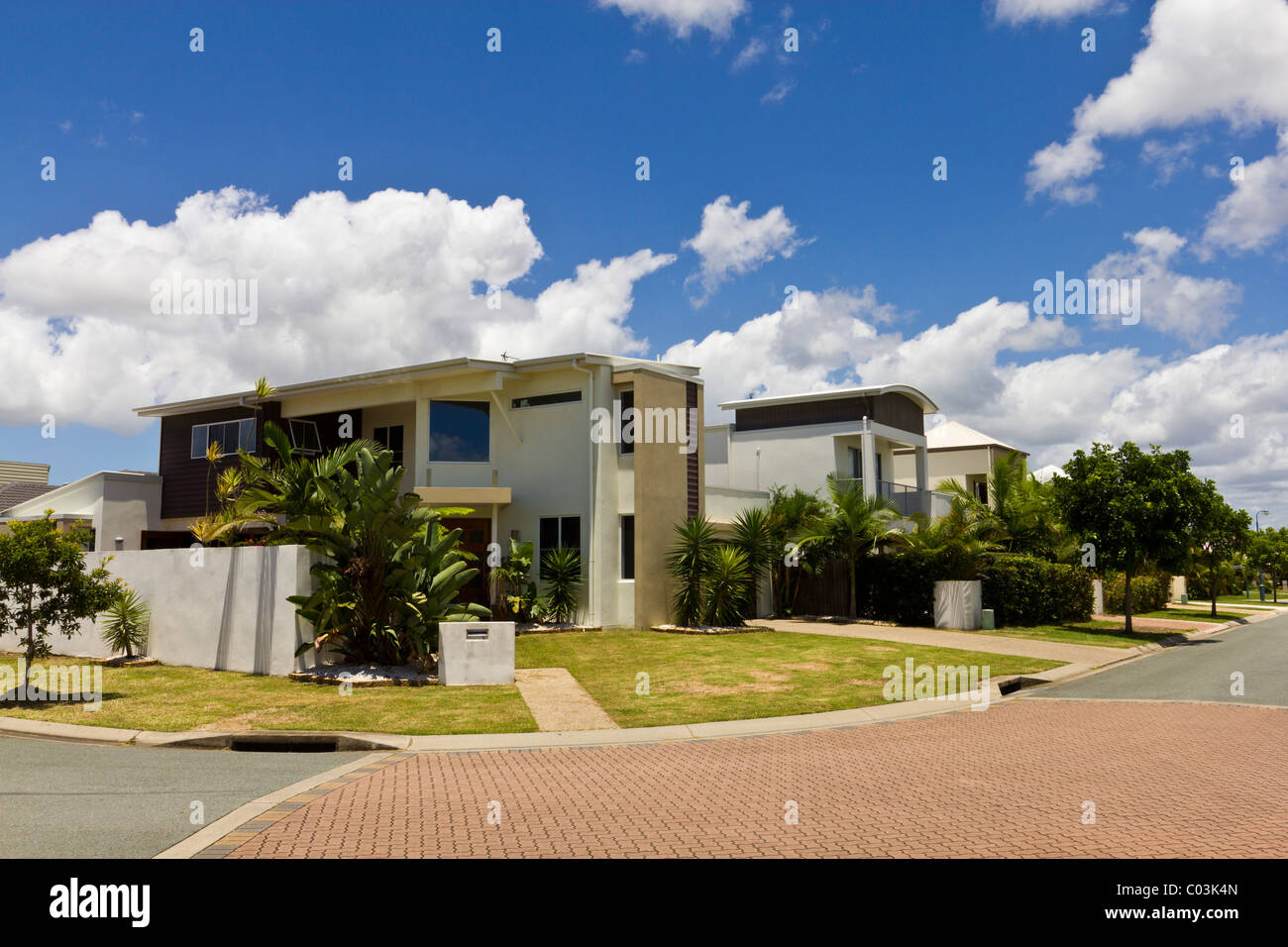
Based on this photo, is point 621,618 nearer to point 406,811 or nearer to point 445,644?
point 445,644

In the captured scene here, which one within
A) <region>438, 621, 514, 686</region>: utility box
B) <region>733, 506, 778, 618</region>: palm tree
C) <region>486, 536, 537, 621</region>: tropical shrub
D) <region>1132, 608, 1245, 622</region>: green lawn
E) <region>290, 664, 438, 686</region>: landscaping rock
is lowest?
<region>1132, 608, 1245, 622</region>: green lawn

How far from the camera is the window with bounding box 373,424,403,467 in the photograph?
2658 cm

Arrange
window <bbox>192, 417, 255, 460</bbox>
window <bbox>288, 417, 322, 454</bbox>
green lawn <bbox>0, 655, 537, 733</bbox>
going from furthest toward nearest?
1. window <bbox>192, 417, 255, 460</bbox>
2. window <bbox>288, 417, 322, 454</bbox>
3. green lawn <bbox>0, 655, 537, 733</bbox>

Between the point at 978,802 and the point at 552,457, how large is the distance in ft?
55.1

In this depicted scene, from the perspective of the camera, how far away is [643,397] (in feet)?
74.9

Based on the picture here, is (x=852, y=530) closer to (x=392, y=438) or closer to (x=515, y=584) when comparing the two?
(x=515, y=584)

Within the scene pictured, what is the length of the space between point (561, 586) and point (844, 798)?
14847mm

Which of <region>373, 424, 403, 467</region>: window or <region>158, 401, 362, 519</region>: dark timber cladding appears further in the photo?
<region>158, 401, 362, 519</region>: dark timber cladding

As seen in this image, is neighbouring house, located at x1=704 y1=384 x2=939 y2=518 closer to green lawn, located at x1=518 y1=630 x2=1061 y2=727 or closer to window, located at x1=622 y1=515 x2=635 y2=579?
window, located at x1=622 y1=515 x2=635 y2=579

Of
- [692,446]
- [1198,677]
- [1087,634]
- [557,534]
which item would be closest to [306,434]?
[557,534]

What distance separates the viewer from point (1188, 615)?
36.2 m

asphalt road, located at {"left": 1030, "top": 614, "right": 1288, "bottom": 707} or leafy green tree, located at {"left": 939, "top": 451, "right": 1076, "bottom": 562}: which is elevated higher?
leafy green tree, located at {"left": 939, "top": 451, "right": 1076, "bottom": 562}

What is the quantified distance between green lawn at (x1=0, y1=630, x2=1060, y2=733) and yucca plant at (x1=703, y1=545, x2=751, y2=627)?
3299 millimetres

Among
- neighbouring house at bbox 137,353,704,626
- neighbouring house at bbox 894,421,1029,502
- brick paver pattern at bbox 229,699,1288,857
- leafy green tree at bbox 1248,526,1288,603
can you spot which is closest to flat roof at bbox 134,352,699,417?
neighbouring house at bbox 137,353,704,626
